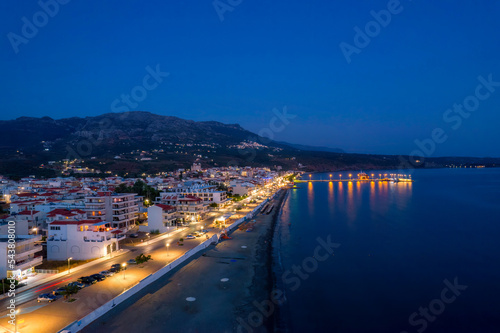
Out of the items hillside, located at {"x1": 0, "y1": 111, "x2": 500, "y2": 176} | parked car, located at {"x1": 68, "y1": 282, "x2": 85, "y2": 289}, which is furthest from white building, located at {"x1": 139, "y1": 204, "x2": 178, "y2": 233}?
hillside, located at {"x1": 0, "y1": 111, "x2": 500, "y2": 176}

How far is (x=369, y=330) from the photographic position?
12.6 meters

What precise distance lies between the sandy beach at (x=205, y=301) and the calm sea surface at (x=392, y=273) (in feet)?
4.19

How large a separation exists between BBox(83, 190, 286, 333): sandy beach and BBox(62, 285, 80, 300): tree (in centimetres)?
206

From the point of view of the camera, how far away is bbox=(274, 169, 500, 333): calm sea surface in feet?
44.1

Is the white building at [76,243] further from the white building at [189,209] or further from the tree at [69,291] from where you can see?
the white building at [189,209]

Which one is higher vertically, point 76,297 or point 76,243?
point 76,243

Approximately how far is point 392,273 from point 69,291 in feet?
53.2

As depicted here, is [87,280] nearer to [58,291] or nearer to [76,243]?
[58,291]

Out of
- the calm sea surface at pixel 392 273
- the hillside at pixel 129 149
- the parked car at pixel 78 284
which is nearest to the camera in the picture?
the calm sea surface at pixel 392 273

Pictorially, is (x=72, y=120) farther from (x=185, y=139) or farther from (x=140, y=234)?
(x=140, y=234)

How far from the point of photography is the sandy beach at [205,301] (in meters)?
11.7

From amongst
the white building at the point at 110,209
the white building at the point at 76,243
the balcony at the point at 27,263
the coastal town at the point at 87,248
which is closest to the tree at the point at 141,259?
the coastal town at the point at 87,248

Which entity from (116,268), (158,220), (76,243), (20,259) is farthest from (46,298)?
(158,220)

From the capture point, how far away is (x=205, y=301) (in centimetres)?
1371
